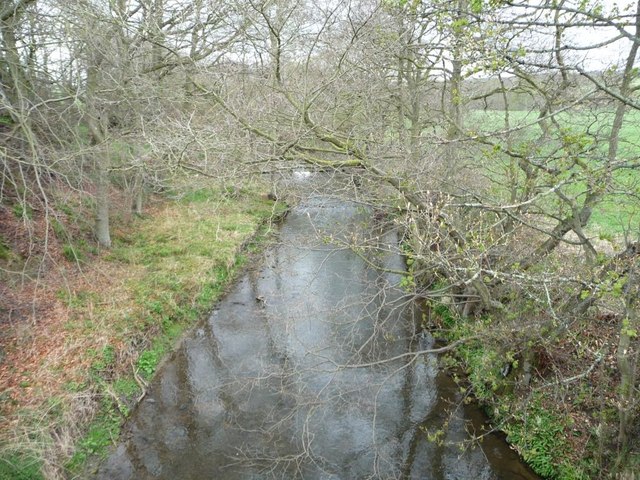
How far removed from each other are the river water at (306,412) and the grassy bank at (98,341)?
18.1 inches

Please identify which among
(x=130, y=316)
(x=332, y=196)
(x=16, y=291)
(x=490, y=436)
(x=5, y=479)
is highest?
(x=332, y=196)

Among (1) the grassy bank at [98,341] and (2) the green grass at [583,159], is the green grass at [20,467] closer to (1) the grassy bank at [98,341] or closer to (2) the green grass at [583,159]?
(1) the grassy bank at [98,341]

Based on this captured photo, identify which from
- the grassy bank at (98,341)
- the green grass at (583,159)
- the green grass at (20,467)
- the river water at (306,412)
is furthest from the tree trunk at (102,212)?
the green grass at (583,159)

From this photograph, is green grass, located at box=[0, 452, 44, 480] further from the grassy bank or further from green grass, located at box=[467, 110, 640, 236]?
green grass, located at box=[467, 110, 640, 236]

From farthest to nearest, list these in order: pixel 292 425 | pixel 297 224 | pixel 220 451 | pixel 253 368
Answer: pixel 297 224, pixel 253 368, pixel 292 425, pixel 220 451

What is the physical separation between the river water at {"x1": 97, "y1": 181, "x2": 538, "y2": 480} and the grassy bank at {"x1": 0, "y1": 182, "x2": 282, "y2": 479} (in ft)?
1.51

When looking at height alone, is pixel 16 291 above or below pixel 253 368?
above

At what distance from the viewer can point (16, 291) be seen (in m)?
8.41

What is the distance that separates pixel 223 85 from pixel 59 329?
17.7 feet

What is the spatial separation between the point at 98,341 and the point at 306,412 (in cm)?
399

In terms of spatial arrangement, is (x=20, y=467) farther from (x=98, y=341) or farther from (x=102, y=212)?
(x=102, y=212)

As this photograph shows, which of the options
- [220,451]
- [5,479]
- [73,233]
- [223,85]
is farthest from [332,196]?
[73,233]

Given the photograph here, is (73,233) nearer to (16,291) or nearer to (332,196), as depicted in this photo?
(16,291)

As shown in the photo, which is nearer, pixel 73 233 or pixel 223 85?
pixel 223 85
